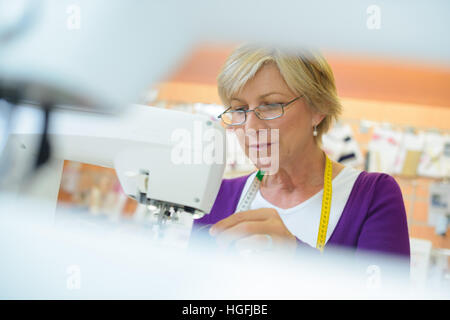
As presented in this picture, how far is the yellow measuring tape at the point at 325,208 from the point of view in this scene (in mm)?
779

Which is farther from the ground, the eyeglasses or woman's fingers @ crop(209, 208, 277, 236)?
the eyeglasses

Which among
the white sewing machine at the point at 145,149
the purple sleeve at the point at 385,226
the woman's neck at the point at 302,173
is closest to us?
the white sewing machine at the point at 145,149

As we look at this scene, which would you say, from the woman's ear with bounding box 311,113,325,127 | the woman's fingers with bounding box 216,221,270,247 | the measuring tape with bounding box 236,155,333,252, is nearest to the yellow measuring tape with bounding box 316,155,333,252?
the measuring tape with bounding box 236,155,333,252

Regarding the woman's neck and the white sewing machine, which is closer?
the white sewing machine

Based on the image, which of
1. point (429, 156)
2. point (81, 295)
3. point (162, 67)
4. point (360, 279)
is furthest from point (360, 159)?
point (81, 295)

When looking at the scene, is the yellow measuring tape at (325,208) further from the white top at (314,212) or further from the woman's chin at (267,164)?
the woman's chin at (267,164)

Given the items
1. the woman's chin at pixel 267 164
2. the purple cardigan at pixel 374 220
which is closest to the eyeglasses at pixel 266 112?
the woman's chin at pixel 267 164

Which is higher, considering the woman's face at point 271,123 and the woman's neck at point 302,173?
the woman's face at point 271,123

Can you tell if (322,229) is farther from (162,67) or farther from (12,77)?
(12,77)

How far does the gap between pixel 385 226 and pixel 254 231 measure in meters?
0.31

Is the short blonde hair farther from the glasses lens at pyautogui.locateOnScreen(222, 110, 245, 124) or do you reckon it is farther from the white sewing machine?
the white sewing machine

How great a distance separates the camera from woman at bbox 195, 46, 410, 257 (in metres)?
0.76

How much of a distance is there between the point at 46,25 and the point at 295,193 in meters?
0.62

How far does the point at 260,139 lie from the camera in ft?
2.59
